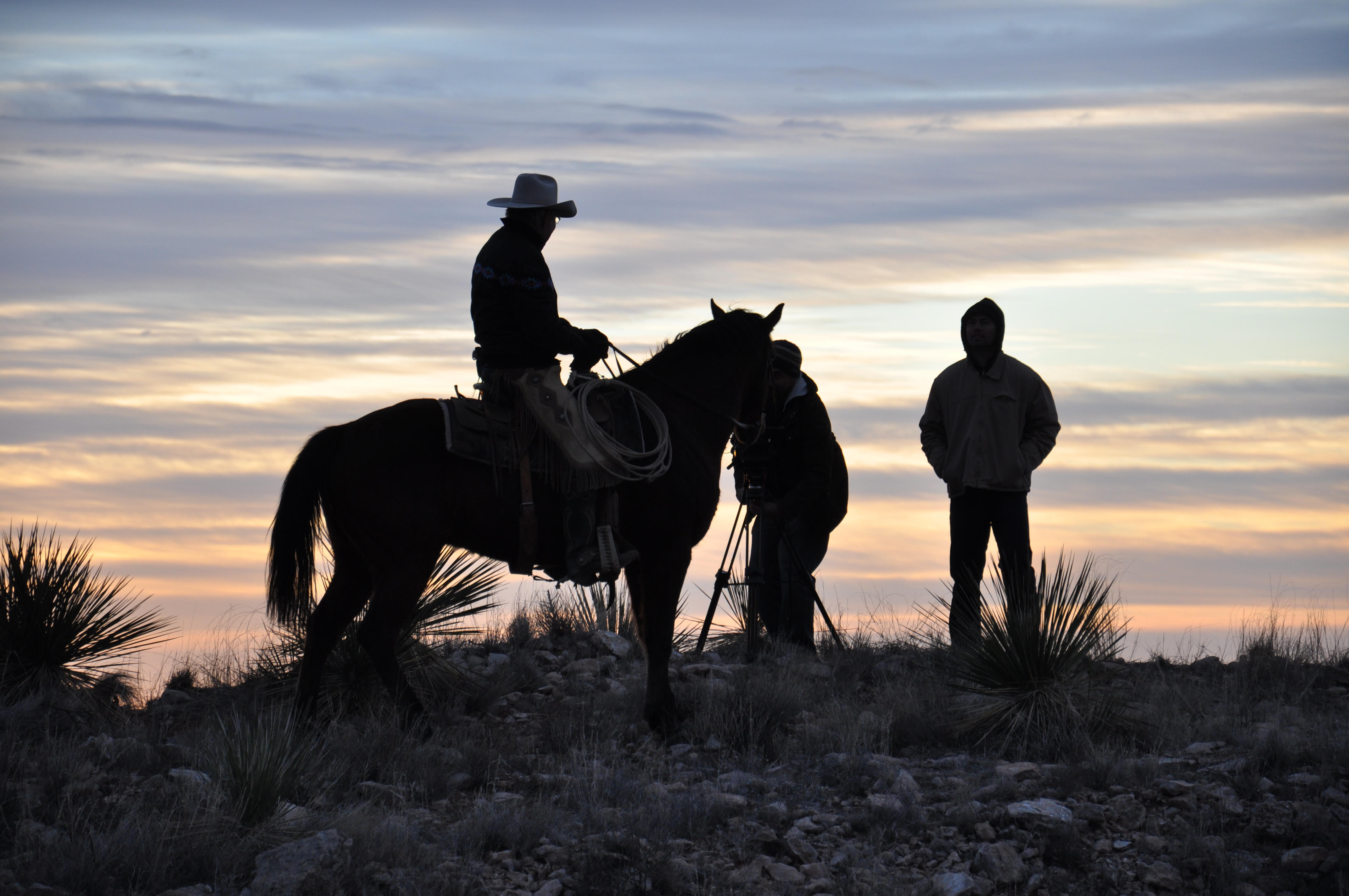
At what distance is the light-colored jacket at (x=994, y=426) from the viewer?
28.1 ft

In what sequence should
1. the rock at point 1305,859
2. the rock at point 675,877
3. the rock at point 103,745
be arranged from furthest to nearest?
1. the rock at point 103,745
2. the rock at point 1305,859
3. the rock at point 675,877

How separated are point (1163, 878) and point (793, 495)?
5040 millimetres

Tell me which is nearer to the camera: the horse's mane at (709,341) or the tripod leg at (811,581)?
the horse's mane at (709,341)

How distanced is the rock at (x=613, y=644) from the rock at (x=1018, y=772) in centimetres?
440

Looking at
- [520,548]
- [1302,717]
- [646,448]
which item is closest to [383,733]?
[520,548]

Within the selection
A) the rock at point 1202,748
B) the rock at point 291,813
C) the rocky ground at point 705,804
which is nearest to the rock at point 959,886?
the rocky ground at point 705,804

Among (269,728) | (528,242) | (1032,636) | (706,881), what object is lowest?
(706,881)

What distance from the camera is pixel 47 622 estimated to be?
8211mm

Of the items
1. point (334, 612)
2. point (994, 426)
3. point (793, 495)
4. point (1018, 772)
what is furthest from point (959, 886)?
point (793, 495)

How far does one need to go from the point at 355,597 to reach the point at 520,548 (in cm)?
117

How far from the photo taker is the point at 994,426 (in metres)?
8.61

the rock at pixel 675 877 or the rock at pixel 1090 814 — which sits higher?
the rock at pixel 1090 814

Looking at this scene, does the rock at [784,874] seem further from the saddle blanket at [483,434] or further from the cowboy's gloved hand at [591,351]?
the cowboy's gloved hand at [591,351]

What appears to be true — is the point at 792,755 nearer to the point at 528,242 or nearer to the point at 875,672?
the point at 875,672
